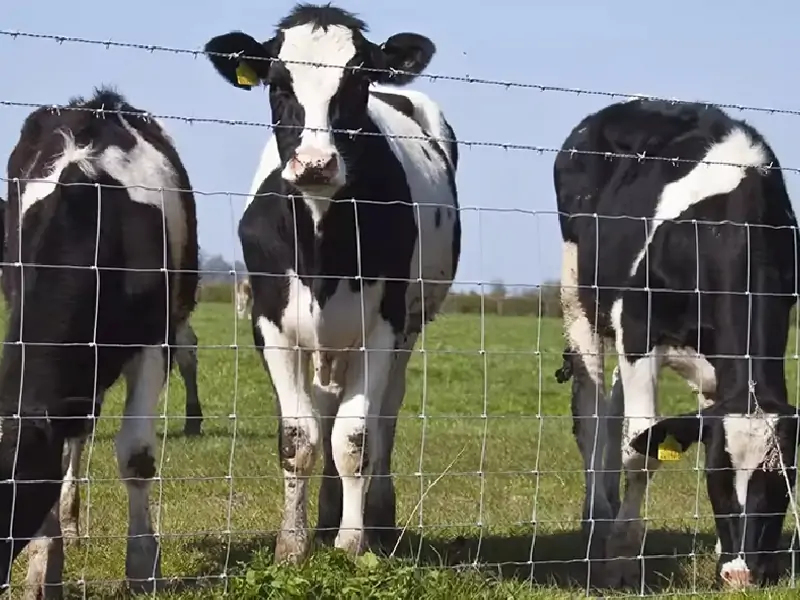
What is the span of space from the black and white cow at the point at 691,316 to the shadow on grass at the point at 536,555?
0.21 meters

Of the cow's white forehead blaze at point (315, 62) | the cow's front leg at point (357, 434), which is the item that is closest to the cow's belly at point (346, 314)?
the cow's front leg at point (357, 434)

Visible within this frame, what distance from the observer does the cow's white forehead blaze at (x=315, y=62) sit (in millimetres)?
6762

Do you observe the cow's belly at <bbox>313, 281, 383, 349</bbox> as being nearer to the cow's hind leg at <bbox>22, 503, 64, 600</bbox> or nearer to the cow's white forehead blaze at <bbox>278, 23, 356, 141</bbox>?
the cow's white forehead blaze at <bbox>278, 23, 356, 141</bbox>

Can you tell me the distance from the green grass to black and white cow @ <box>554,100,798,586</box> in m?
0.25

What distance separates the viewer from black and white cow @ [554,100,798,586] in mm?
6973

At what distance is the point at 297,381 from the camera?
7.30 metres

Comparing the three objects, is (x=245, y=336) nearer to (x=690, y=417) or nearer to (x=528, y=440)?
(x=528, y=440)

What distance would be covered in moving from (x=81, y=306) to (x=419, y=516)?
2.93m

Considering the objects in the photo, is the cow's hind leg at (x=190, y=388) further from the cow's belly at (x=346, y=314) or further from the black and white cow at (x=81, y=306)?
the cow's belly at (x=346, y=314)

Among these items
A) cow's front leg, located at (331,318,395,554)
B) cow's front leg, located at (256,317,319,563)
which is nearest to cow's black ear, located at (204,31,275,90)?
cow's front leg, located at (256,317,319,563)

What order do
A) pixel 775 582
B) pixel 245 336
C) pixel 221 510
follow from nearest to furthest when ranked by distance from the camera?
Result: pixel 775 582
pixel 221 510
pixel 245 336

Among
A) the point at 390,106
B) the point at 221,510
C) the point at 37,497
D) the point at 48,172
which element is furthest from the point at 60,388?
Answer: the point at 390,106

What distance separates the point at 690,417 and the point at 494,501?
3026 millimetres

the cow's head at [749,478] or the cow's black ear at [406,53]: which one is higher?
the cow's black ear at [406,53]
